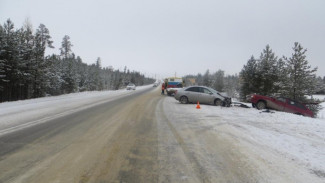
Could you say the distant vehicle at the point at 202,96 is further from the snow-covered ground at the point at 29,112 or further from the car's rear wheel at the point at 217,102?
the snow-covered ground at the point at 29,112

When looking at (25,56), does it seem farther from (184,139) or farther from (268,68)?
(268,68)

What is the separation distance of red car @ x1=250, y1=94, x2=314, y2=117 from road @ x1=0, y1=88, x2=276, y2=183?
34.0ft

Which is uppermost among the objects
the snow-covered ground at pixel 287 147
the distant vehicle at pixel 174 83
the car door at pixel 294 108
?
the distant vehicle at pixel 174 83

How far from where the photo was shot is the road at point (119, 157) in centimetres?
332

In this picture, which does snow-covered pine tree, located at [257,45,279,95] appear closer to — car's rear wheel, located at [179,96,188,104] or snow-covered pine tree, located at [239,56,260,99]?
snow-covered pine tree, located at [239,56,260,99]

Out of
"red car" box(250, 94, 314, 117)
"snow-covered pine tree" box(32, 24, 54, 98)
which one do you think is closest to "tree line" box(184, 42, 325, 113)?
"red car" box(250, 94, 314, 117)

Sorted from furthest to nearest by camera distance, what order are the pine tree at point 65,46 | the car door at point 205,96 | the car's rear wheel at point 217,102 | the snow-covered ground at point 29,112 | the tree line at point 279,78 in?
the pine tree at point 65,46 < the tree line at point 279,78 < the car door at point 205,96 < the car's rear wheel at point 217,102 < the snow-covered ground at point 29,112

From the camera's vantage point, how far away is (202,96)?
16.5 m

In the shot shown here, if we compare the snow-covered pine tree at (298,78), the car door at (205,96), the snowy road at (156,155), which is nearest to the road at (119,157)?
the snowy road at (156,155)

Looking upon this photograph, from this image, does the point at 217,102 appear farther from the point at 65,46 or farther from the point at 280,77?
the point at 65,46

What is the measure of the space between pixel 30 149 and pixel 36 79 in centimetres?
2965

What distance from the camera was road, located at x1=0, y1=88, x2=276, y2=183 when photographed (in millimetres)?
3322

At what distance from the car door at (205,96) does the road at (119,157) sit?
9.79 m

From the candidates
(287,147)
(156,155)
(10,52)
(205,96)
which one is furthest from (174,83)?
(156,155)
